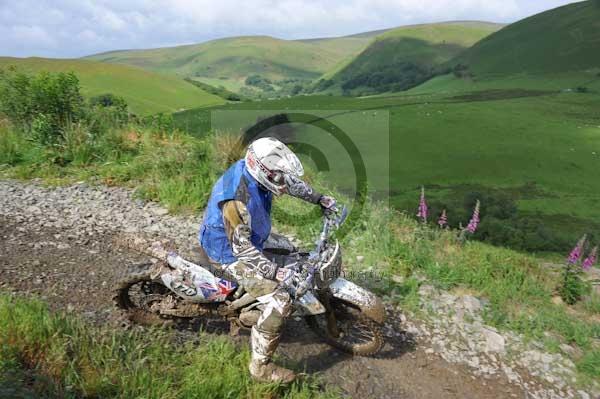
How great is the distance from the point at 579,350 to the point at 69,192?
8.96 metres

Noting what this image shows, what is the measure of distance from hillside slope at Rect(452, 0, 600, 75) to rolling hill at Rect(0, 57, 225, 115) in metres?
64.4

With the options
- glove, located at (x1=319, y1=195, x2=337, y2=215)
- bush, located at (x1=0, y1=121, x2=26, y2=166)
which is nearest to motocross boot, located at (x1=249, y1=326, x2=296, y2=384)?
glove, located at (x1=319, y1=195, x2=337, y2=215)

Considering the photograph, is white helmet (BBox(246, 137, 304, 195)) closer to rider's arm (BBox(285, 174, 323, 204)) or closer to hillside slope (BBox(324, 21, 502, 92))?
rider's arm (BBox(285, 174, 323, 204))

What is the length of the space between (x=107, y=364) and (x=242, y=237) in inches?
60.8

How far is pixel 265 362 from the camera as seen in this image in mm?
4219

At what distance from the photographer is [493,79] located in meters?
96.4

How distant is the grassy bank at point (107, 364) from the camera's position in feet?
12.1

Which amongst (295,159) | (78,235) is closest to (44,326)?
(295,159)

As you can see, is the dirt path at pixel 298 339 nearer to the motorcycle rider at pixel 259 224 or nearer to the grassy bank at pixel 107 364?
the grassy bank at pixel 107 364

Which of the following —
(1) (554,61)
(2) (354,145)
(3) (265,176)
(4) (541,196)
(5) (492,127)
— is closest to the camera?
(3) (265,176)

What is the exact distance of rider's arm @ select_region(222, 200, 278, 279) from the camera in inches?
159

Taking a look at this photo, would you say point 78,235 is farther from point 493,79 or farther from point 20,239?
point 493,79

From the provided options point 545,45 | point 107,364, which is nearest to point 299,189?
point 107,364

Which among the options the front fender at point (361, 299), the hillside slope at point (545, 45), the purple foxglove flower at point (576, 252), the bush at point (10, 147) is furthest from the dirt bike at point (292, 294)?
the hillside slope at point (545, 45)
